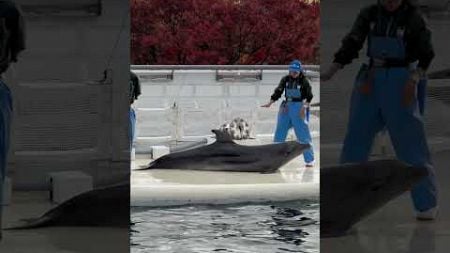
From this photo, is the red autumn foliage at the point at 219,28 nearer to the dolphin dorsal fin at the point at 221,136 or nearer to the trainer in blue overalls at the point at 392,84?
the dolphin dorsal fin at the point at 221,136

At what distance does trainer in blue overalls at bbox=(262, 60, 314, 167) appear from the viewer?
44.4ft

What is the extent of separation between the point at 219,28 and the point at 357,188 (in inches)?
468

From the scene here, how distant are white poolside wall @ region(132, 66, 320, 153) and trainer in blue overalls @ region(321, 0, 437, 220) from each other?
355 inches

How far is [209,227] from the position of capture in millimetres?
8844

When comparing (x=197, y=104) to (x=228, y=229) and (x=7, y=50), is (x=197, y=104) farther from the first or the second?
(x=7, y=50)

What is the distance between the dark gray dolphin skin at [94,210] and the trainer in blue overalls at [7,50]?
40cm

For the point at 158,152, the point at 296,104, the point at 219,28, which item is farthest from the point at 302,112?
the point at 219,28

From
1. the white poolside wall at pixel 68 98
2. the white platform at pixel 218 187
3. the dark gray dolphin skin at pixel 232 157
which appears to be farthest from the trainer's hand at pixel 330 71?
the dark gray dolphin skin at pixel 232 157

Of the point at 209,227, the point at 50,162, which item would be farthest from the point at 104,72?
the point at 209,227

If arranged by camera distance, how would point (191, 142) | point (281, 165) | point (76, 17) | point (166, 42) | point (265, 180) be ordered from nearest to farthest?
point (76, 17)
point (265, 180)
point (281, 165)
point (191, 142)
point (166, 42)

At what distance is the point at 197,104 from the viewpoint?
1711cm

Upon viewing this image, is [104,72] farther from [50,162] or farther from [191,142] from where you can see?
[191,142]

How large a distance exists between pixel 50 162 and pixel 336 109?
2.01 m

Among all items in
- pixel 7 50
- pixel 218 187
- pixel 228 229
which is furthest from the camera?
pixel 218 187
